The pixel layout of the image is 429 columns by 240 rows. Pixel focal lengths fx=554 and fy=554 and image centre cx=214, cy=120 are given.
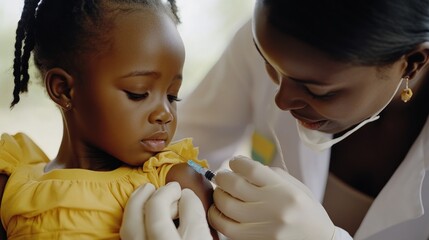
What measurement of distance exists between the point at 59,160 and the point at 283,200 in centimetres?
45

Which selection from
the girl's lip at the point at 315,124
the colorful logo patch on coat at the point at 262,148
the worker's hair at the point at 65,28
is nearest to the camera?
the worker's hair at the point at 65,28

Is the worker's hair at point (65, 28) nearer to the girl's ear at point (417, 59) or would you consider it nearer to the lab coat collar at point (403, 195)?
A: the girl's ear at point (417, 59)

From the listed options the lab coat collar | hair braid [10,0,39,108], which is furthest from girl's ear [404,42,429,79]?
hair braid [10,0,39,108]

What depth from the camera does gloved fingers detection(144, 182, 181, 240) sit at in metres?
0.93

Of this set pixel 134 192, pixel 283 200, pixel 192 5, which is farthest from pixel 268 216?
pixel 192 5

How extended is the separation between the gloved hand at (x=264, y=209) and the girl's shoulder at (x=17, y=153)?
0.39 meters

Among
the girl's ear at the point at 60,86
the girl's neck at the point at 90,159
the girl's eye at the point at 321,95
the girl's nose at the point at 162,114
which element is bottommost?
the girl's neck at the point at 90,159

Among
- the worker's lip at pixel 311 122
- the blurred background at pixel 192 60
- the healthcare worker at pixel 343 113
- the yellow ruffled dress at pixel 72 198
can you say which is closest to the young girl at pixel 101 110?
the yellow ruffled dress at pixel 72 198

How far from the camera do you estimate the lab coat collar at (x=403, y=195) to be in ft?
4.09

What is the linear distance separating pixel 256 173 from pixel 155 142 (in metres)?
0.21

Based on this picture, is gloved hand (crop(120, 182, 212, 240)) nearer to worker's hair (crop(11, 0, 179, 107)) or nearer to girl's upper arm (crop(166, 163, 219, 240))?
girl's upper arm (crop(166, 163, 219, 240))

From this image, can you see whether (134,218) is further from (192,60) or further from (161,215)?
(192,60)

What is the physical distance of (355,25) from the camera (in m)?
0.89

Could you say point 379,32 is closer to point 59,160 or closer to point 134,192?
point 134,192
